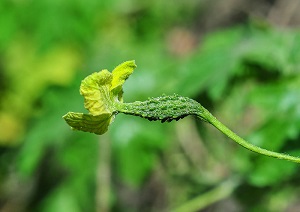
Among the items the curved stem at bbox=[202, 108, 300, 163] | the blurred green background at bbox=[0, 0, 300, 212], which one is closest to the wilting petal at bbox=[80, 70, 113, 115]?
the curved stem at bbox=[202, 108, 300, 163]

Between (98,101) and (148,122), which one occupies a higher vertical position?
(148,122)

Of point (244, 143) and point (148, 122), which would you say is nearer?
point (244, 143)

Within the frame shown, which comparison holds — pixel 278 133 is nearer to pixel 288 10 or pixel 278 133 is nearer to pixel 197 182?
pixel 197 182

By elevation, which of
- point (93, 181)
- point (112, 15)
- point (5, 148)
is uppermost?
point (112, 15)

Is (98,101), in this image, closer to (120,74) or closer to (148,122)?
(120,74)

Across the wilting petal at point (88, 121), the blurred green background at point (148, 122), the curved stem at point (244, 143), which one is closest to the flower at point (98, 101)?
the wilting petal at point (88, 121)

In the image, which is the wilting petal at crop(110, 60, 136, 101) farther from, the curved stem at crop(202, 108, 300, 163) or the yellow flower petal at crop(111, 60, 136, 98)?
the curved stem at crop(202, 108, 300, 163)

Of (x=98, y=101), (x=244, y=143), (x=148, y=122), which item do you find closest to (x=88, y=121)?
(x=98, y=101)

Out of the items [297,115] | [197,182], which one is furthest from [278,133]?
[197,182]
